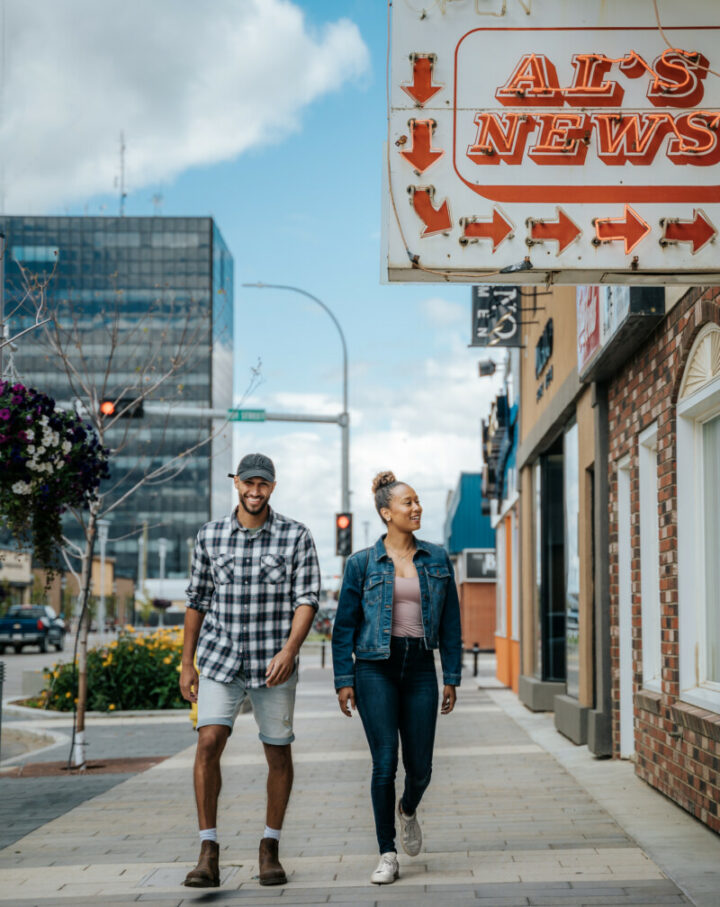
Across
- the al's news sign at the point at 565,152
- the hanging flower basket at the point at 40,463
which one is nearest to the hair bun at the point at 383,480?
the al's news sign at the point at 565,152

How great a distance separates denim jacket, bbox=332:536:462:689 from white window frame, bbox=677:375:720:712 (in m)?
2.11

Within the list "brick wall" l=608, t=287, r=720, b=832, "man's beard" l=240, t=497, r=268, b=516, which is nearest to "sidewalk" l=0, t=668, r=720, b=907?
"brick wall" l=608, t=287, r=720, b=832

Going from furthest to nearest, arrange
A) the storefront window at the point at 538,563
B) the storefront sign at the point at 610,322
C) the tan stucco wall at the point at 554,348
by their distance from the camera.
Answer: the storefront window at the point at 538,563 → the tan stucco wall at the point at 554,348 → the storefront sign at the point at 610,322

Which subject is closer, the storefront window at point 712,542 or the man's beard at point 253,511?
the man's beard at point 253,511

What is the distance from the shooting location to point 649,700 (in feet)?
28.1

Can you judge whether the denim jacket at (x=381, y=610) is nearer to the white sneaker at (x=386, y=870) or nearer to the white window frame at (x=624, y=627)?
the white sneaker at (x=386, y=870)

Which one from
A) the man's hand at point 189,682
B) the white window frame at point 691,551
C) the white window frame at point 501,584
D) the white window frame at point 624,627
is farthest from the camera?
the white window frame at point 501,584

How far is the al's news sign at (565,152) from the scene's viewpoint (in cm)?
567

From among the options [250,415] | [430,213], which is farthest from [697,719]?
[250,415]

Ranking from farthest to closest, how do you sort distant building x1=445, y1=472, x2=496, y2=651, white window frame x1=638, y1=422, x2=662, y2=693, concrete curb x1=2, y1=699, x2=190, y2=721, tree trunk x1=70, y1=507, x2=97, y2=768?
1. distant building x1=445, y1=472, x2=496, y2=651
2. concrete curb x1=2, y1=699, x2=190, y2=721
3. tree trunk x1=70, y1=507, x2=97, y2=768
4. white window frame x1=638, y1=422, x2=662, y2=693

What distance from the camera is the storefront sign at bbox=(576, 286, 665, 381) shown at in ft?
26.9

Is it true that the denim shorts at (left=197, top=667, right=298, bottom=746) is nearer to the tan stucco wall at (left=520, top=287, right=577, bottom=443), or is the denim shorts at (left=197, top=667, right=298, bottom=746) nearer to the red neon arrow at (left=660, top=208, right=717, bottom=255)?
the red neon arrow at (left=660, top=208, right=717, bottom=255)

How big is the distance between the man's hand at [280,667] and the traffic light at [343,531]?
19539 mm

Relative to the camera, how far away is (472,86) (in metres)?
6.01
